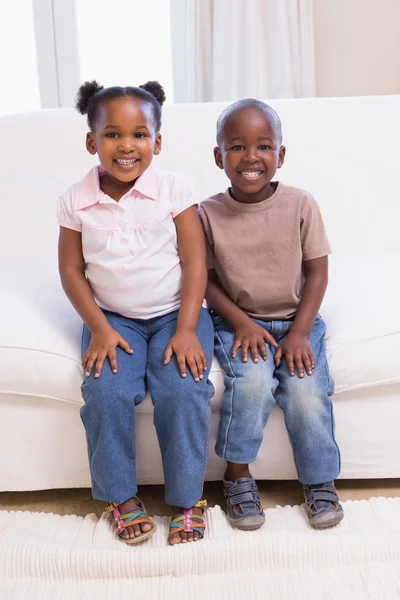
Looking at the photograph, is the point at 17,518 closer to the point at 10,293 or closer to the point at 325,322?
the point at 10,293

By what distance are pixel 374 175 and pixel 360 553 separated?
103cm

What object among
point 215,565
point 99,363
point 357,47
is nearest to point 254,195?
point 99,363

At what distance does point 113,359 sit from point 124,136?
434 mm

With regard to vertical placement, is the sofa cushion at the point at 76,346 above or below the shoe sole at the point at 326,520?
above

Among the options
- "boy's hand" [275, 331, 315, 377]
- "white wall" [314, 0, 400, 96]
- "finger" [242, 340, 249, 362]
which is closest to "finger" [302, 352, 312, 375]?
"boy's hand" [275, 331, 315, 377]

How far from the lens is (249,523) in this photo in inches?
46.3

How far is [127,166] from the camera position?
1.22 meters

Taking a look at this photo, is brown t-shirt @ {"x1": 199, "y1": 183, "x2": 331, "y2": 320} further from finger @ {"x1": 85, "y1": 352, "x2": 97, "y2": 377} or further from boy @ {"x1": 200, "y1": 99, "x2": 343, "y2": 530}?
finger @ {"x1": 85, "y1": 352, "x2": 97, "y2": 377}

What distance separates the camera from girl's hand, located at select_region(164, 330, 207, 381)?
116 centimetres

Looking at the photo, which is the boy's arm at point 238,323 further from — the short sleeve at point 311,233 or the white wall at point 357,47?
the white wall at point 357,47

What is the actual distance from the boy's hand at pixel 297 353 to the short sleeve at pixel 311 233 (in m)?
0.18

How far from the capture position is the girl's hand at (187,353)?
116 centimetres

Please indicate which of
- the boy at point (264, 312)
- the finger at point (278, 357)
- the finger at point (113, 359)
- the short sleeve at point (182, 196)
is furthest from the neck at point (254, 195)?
the finger at point (113, 359)

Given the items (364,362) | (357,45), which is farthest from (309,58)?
(364,362)
